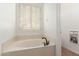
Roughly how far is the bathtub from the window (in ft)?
0.61

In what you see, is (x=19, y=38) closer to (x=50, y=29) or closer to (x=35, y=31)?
(x=35, y=31)

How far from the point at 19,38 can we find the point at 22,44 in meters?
0.10

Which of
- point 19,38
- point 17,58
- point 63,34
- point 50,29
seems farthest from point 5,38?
point 63,34

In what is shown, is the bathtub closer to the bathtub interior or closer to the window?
the bathtub interior

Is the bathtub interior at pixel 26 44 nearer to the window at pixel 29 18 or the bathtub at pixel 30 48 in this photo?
the bathtub at pixel 30 48

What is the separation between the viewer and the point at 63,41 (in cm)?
146

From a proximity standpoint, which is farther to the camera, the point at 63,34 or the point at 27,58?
the point at 63,34

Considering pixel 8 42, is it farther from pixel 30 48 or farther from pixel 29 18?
pixel 29 18

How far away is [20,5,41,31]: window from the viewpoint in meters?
1.42

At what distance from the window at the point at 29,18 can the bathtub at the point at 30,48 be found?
0.19m

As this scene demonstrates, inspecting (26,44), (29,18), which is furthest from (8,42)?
(29,18)

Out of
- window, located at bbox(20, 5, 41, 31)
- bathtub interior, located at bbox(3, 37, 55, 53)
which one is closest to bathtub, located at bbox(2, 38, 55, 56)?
bathtub interior, located at bbox(3, 37, 55, 53)

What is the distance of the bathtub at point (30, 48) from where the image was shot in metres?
1.33

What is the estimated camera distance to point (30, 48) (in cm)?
141
